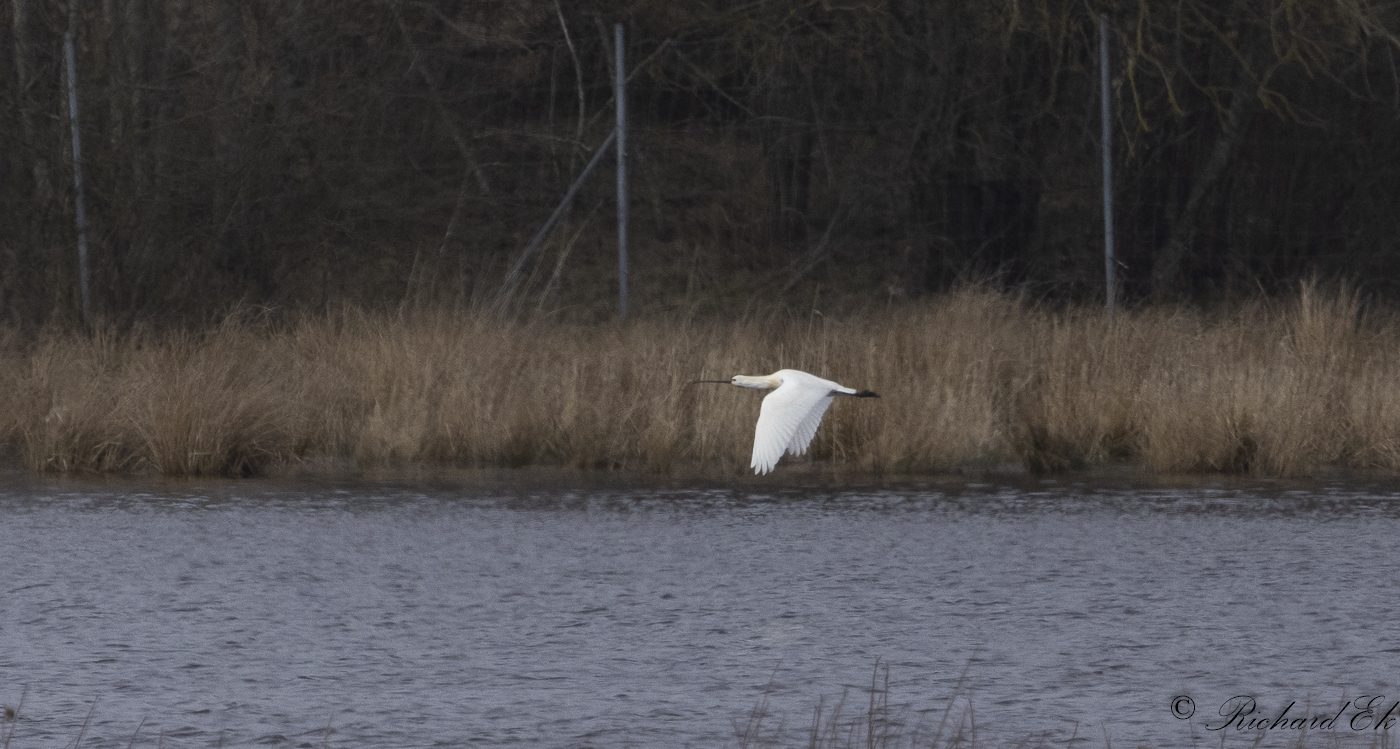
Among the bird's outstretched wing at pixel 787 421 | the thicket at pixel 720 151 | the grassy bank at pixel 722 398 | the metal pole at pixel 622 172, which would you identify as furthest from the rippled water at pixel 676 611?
the thicket at pixel 720 151

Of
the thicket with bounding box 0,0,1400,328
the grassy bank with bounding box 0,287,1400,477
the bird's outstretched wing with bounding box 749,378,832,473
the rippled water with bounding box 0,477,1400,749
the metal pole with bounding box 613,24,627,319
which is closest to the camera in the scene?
the rippled water with bounding box 0,477,1400,749

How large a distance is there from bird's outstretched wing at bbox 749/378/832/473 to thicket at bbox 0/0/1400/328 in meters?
7.89

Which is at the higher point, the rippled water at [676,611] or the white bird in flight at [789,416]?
the white bird in flight at [789,416]

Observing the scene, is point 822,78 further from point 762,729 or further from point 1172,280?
point 762,729

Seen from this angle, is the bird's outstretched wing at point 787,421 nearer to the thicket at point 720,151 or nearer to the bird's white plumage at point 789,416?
the bird's white plumage at point 789,416

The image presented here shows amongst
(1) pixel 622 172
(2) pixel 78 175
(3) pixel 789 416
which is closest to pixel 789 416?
(3) pixel 789 416

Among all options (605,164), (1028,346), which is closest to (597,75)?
(605,164)

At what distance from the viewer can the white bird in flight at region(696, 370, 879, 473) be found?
30.5ft

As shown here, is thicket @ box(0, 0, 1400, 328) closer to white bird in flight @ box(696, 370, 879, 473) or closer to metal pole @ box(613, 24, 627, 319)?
metal pole @ box(613, 24, 627, 319)

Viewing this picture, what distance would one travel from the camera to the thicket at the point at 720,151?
17.9 metres

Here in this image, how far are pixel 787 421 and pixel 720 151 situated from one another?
12494mm

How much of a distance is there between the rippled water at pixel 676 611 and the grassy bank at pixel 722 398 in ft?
2.50

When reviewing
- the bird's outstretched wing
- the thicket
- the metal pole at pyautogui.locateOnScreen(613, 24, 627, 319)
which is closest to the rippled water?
the bird's outstretched wing

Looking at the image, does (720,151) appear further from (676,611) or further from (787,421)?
(676,611)
